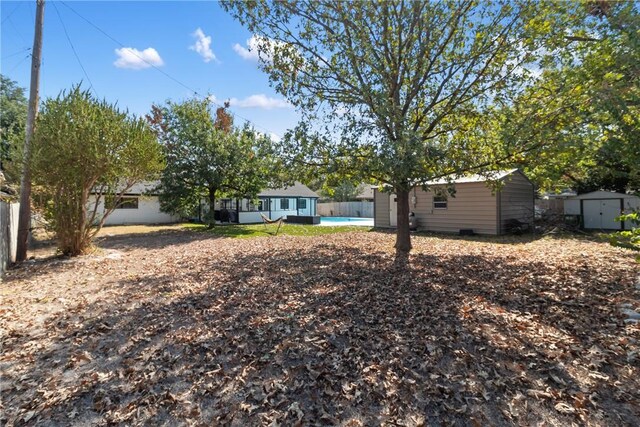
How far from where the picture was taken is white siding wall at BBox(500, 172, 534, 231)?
41.4ft

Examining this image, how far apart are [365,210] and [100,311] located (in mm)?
28923

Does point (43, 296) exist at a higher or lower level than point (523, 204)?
lower

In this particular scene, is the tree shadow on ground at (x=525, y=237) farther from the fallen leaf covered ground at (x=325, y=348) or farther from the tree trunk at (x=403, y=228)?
the fallen leaf covered ground at (x=325, y=348)

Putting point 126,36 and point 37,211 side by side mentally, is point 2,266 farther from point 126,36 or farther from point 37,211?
point 126,36

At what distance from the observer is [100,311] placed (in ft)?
14.3

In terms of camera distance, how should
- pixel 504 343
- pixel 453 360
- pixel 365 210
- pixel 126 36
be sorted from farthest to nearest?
1. pixel 365 210
2. pixel 126 36
3. pixel 504 343
4. pixel 453 360

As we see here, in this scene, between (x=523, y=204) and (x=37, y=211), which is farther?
(x=523, y=204)

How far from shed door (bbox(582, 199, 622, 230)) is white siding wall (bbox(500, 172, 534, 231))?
2.26 m

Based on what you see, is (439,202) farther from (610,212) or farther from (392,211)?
(610,212)

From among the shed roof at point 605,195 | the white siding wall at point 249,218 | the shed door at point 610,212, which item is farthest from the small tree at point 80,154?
the shed door at point 610,212

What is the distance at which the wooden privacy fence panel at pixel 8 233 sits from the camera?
21.7 feet

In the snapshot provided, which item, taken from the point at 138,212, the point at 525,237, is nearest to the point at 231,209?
the point at 138,212

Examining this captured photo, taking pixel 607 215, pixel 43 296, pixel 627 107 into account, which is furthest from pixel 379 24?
pixel 607 215

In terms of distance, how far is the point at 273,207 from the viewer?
24141 mm
